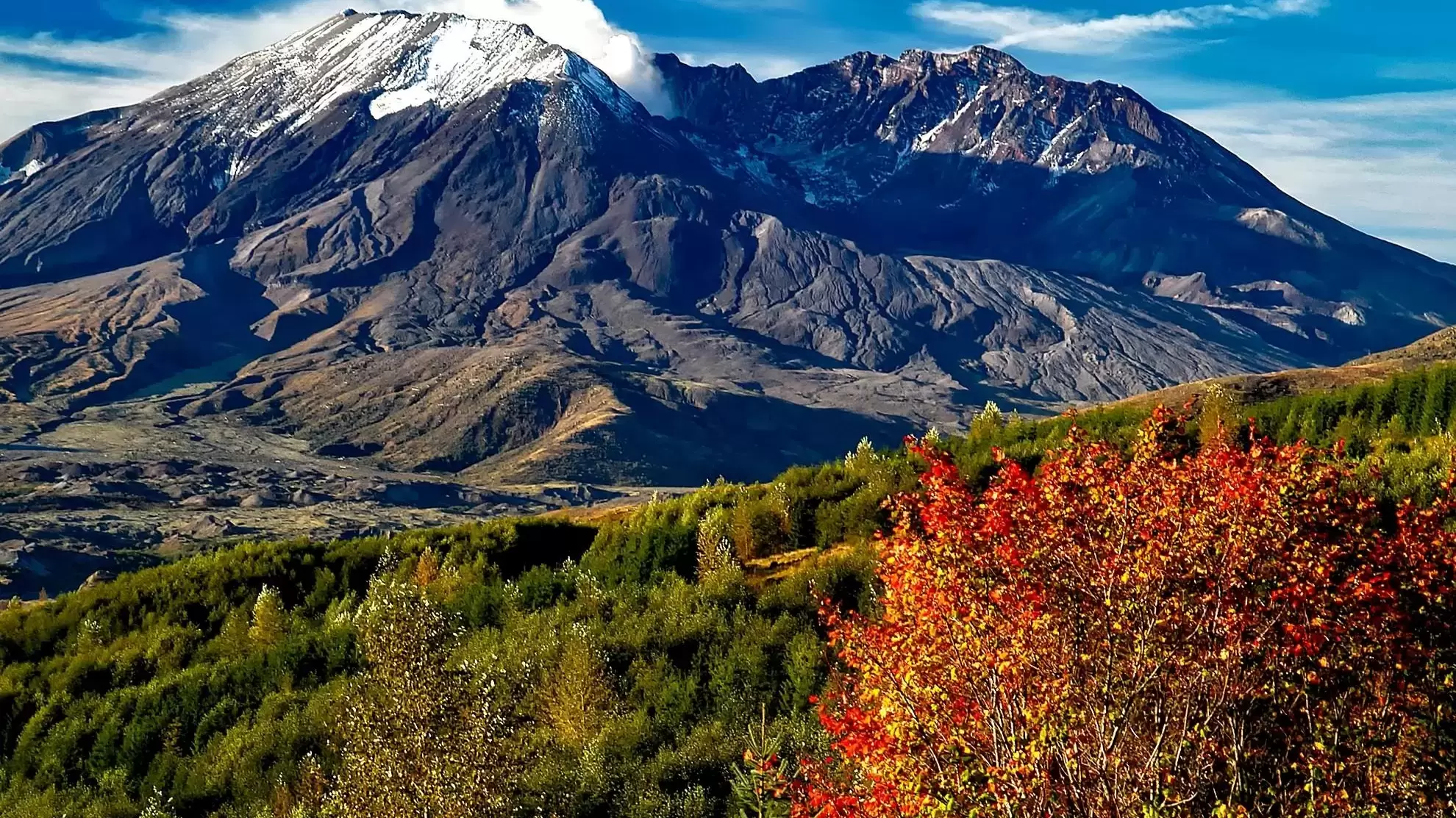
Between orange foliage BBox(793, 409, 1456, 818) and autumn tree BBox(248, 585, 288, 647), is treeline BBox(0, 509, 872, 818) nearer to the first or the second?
autumn tree BBox(248, 585, 288, 647)

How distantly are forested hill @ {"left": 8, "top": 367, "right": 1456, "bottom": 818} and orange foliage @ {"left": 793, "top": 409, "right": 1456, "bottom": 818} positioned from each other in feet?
11.2

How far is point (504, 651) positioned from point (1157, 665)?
1301 centimetres

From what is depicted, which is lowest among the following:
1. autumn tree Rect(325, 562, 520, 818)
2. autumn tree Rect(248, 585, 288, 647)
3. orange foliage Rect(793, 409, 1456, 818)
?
autumn tree Rect(248, 585, 288, 647)

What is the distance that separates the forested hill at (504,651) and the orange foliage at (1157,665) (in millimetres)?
3404

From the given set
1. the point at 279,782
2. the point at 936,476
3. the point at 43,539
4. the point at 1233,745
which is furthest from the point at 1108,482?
the point at 43,539

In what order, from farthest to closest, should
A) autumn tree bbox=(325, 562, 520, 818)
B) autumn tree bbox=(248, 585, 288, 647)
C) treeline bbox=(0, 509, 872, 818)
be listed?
autumn tree bbox=(248, 585, 288, 647), treeline bbox=(0, 509, 872, 818), autumn tree bbox=(325, 562, 520, 818)

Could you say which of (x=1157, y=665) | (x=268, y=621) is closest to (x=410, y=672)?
(x=1157, y=665)

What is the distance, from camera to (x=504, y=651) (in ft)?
63.5

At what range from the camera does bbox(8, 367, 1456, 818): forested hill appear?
13836 millimetres

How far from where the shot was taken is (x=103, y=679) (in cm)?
2286

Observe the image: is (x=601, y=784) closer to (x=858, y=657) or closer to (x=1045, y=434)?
(x=858, y=657)

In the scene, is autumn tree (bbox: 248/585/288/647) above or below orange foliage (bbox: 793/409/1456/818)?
below

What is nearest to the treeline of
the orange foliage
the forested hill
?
the forested hill

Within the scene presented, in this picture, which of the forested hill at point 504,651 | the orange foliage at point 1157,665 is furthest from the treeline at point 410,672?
the orange foliage at point 1157,665
